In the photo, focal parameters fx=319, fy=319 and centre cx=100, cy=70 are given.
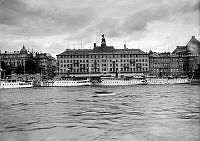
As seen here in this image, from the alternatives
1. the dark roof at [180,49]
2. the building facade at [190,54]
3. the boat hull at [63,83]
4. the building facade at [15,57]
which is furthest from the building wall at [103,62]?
the boat hull at [63,83]

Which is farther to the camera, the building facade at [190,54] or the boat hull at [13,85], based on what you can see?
the building facade at [190,54]

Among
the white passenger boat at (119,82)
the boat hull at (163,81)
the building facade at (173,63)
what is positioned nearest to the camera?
the white passenger boat at (119,82)

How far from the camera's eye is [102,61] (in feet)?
514

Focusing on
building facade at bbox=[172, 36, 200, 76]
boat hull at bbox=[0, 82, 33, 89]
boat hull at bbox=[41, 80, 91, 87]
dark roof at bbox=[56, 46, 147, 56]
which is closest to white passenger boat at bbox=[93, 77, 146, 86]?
boat hull at bbox=[41, 80, 91, 87]

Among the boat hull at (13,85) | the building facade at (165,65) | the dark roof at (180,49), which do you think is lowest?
the boat hull at (13,85)

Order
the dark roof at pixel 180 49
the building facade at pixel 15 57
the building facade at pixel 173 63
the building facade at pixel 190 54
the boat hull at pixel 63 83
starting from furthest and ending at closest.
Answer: the dark roof at pixel 180 49 < the building facade at pixel 15 57 < the building facade at pixel 190 54 < the building facade at pixel 173 63 < the boat hull at pixel 63 83

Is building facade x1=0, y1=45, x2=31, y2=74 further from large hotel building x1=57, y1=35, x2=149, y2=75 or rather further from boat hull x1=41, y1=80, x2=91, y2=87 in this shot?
boat hull x1=41, y1=80, x2=91, y2=87

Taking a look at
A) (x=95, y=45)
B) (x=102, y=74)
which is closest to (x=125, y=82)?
(x=102, y=74)

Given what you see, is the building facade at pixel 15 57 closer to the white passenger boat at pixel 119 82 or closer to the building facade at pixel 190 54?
the white passenger boat at pixel 119 82

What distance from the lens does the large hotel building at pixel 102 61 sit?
155 meters

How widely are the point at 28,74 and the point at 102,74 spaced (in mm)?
34716

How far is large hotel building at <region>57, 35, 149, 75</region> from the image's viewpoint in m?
155

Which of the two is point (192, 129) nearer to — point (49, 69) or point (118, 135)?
point (118, 135)

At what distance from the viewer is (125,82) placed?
389 ft
